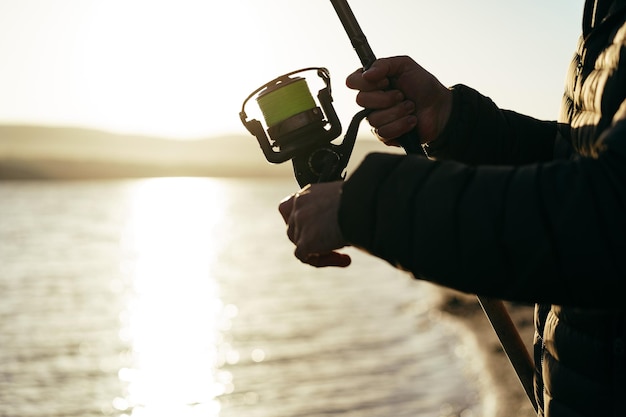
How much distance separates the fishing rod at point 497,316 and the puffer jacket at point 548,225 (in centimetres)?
52

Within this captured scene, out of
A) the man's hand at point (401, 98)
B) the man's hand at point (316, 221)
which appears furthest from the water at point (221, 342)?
the man's hand at point (316, 221)

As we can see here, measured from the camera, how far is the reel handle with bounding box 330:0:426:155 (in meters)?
2.36

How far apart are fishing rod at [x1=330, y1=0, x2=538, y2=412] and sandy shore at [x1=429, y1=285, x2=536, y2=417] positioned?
4.99m

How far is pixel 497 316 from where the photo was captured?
2338 millimetres

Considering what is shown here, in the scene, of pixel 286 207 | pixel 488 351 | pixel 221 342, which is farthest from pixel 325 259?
pixel 221 342

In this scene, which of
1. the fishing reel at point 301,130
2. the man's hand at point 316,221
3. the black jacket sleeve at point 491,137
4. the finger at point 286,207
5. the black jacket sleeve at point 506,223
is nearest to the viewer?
the black jacket sleeve at point 506,223

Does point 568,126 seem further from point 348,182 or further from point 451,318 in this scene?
point 451,318

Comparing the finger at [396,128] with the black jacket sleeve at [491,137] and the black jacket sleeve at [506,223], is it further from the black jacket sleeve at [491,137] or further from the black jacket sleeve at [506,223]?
the black jacket sleeve at [506,223]

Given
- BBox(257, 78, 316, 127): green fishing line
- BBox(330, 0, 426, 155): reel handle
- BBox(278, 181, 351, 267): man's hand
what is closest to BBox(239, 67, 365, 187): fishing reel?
BBox(257, 78, 316, 127): green fishing line

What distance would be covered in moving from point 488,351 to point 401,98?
36.2 ft

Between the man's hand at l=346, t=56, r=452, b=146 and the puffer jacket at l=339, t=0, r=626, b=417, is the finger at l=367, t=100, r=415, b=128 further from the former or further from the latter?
the puffer jacket at l=339, t=0, r=626, b=417

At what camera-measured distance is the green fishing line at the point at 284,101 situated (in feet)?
7.38

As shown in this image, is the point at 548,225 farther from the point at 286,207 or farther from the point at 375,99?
the point at 375,99

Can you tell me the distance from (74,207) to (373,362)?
58.9m
